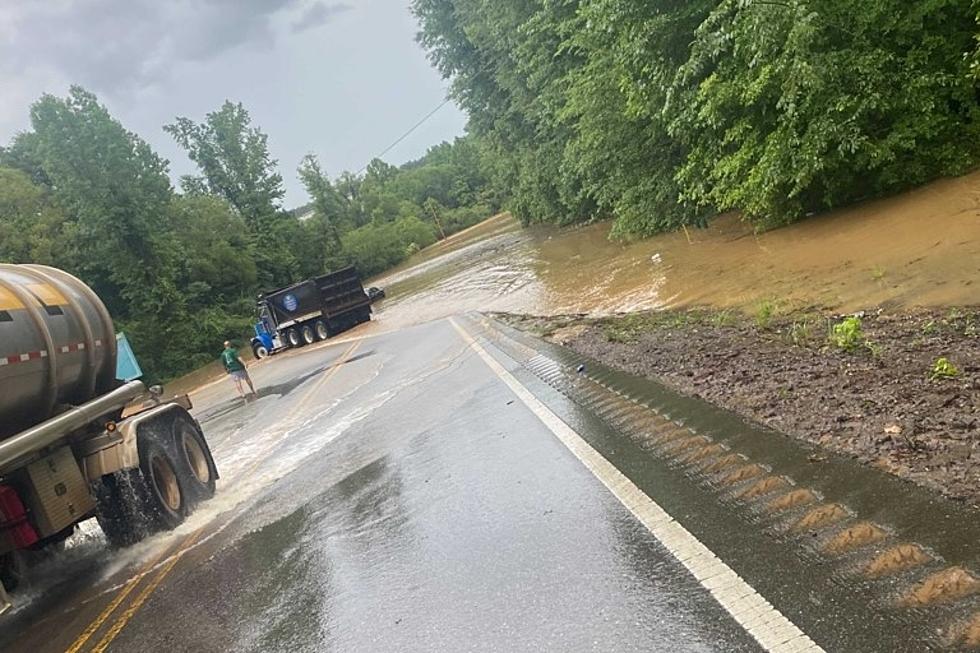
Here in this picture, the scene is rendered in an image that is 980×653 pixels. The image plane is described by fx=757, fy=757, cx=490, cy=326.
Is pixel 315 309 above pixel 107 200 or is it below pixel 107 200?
below

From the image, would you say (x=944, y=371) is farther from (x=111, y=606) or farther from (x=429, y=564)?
(x=111, y=606)

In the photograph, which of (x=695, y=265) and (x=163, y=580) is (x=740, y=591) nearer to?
(x=163, y=580)

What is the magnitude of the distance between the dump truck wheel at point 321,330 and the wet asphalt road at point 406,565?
76.3ft

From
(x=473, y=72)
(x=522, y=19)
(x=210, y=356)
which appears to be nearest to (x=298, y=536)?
(x=522, y=19)

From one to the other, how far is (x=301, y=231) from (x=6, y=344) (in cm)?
7930

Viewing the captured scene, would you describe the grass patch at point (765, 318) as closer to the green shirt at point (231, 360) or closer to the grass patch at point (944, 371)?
the grass patch at point (944, 371)

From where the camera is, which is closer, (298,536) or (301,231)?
(298,536)

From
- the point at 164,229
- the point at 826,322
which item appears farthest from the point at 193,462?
the point at 164,229

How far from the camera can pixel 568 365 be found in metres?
9.91

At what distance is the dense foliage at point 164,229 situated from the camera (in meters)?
50.1

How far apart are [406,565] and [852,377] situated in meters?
3.56

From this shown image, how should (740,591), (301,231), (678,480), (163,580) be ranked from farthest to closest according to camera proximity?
(301,231) < (163,580) < (678,480) < (740,591)

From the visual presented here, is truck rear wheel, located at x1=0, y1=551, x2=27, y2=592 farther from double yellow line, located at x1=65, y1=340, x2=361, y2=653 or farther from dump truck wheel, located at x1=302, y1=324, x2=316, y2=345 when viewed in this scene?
dump truck wheel, located at x1=302, y1=324, x2=316, y2=345

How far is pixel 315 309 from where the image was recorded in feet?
109
